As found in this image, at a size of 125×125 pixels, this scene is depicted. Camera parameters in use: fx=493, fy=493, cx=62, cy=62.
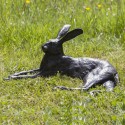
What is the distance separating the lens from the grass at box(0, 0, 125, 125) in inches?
188

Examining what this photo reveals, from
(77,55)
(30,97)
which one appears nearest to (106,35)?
(77,55)

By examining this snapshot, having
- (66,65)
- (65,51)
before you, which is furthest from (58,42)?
(65,51)

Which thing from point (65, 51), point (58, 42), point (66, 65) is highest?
point (58, 42)

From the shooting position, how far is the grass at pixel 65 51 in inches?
188

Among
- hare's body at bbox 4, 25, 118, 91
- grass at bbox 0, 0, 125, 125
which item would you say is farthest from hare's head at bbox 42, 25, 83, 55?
grass at bbox 0, 0, 125, 125

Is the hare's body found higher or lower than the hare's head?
lower

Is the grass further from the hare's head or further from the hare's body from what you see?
the hare's head

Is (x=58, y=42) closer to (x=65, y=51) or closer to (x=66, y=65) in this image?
(x=66, y=65)

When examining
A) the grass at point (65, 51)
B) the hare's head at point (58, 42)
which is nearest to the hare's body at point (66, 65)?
the hare's head at point (58, 42)

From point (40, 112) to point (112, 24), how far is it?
3098 mm

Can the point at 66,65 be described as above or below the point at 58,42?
below

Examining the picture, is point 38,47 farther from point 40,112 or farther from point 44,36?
point 40,112

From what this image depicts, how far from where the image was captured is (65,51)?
6.88 m

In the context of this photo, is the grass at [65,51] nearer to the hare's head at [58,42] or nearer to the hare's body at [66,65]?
the hare's body at [66,65]
